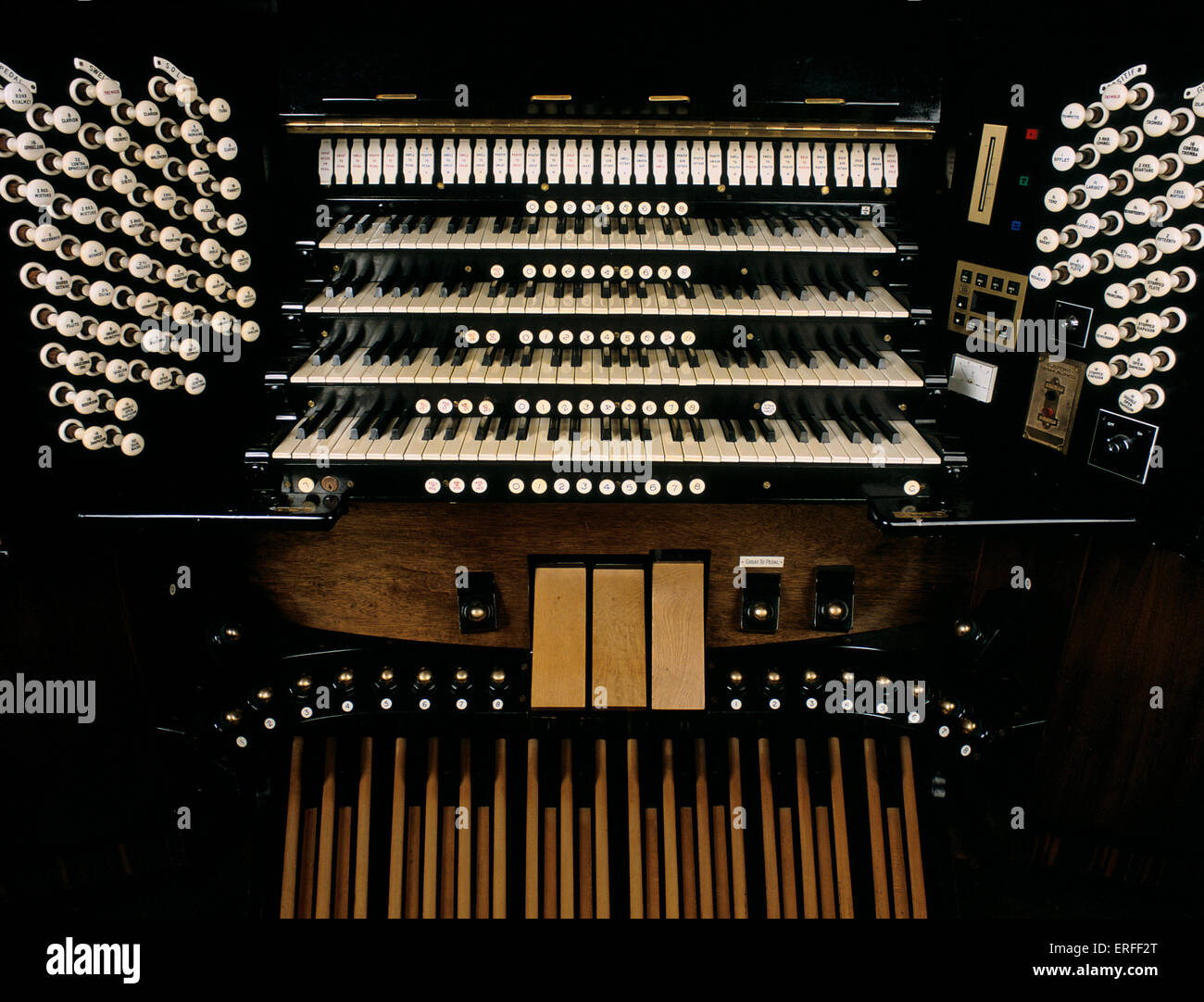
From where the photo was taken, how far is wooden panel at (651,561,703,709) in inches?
105

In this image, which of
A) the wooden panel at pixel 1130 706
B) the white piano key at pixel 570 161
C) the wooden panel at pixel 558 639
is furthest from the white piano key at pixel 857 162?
the wooden panel at pixel 558 639

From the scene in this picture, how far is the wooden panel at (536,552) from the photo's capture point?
2811 millimetres

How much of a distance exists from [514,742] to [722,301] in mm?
1768

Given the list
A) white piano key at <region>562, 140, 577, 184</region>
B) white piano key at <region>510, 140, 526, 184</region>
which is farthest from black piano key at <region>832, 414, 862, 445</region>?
white piano key at <region>510, 140, 526, 184</region>

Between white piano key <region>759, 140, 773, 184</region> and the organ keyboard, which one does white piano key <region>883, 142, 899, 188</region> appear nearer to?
the organ keyboard

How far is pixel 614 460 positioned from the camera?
242 centimetres

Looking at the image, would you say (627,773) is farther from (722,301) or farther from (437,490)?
(722,301)

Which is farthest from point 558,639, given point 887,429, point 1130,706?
point 1130,706

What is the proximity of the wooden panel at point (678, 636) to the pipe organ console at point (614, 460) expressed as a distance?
1 cm

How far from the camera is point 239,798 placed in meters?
2.97

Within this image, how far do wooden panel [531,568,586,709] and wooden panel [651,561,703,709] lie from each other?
252 mm

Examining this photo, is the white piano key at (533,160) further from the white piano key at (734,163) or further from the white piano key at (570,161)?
the white piano key at (734,163)

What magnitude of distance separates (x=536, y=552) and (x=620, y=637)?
Result: 439mm
